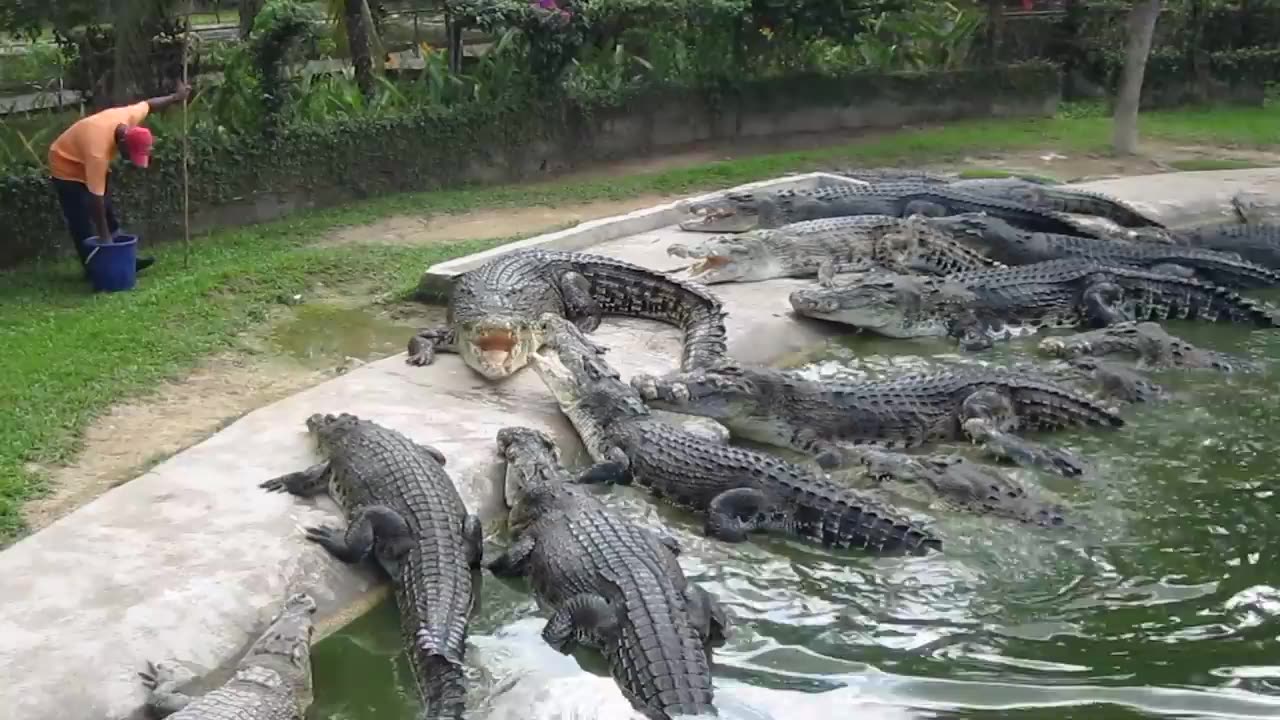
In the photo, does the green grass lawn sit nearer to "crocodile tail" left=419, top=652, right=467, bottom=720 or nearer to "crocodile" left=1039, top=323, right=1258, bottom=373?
"crocodile tail" left=419, top=652, right=467, bottom=720

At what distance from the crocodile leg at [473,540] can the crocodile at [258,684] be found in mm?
783

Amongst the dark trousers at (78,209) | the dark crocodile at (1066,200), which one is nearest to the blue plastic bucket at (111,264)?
the dark trousers at (78,209)

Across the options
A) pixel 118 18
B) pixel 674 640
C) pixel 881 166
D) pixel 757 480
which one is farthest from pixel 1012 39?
pixel 674 640

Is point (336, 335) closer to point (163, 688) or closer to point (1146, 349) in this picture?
point (163, 688)

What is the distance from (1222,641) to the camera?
4.39 metres

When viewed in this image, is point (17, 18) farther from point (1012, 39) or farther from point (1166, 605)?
point (1012, 39)

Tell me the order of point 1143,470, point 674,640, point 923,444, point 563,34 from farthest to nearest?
point 563,34 → point 923,444 → point 1143,470 → point 674,640

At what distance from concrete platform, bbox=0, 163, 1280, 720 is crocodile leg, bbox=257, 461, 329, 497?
7cm

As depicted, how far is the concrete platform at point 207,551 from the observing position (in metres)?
3.96

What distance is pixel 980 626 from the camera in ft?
14.8

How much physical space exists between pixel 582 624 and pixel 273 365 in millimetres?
3248

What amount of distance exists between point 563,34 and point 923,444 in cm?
718

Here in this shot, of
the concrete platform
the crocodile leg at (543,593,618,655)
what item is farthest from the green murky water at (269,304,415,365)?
the crocodile leg at (543,593,618,655)

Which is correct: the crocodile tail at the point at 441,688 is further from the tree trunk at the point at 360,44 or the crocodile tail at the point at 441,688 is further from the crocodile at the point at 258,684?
the tree trunk at the point at 360,44
